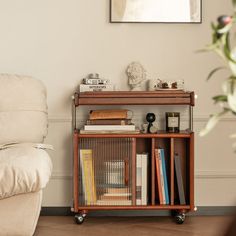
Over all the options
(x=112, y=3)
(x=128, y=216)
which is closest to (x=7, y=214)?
(x=128, y=216)

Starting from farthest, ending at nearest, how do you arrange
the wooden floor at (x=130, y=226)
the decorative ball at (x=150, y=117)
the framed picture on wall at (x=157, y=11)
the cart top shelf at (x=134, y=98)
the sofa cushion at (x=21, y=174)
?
1. the framed picture on wall at (x=157, y=11)
2. the decorative ball at (x=150, y=117)
3. the cart top shelf at (x=134, y=98)
4. the wooden floor at (x=130, y=226)
5. the sofa cushion at (x=21, y=174)

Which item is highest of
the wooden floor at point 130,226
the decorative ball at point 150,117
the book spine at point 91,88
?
the book spine at point 91,88

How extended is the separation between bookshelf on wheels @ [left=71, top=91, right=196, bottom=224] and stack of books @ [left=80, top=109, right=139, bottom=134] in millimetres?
29

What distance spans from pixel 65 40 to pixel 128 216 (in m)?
1.24

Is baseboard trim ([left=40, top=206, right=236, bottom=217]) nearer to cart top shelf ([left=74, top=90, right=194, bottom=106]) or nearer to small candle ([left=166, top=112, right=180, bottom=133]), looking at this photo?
small candle ([left=166, top=112, right=180, bottom=133])

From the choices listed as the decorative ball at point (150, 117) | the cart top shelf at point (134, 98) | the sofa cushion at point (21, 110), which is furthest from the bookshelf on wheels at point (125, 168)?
the sofa cushion at point (21, 110)

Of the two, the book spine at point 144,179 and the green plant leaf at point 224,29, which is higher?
the green plant leaf at point 224,29

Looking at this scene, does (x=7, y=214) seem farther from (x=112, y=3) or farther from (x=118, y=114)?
(x=112, y=3)

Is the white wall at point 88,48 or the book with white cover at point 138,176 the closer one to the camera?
the book with white cover at point 138,176

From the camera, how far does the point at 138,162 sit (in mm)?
3555

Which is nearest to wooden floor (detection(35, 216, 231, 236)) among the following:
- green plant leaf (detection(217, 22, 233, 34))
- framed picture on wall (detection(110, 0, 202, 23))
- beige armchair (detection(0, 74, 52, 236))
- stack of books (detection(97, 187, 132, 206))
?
stack of books (detection(97, 187, 132, 206))

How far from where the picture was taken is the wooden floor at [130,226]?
11.0 feet

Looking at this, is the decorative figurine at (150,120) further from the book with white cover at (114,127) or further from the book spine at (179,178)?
the book spine at (179,178)

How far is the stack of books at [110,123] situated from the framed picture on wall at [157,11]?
2.14 feet
